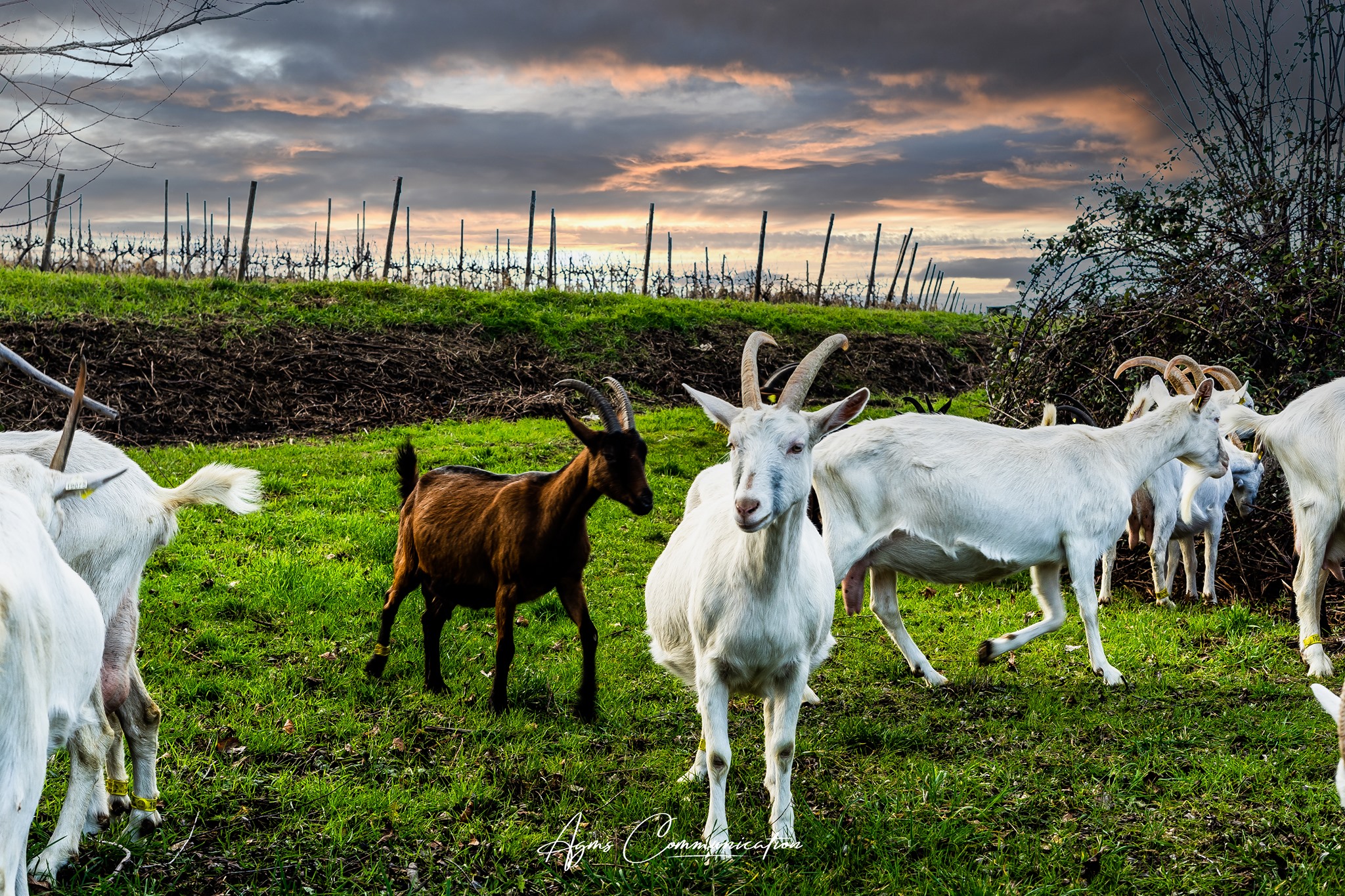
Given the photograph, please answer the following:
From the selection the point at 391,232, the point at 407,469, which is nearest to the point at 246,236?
the point at 391,232

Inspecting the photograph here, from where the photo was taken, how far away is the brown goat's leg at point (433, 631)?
525cm

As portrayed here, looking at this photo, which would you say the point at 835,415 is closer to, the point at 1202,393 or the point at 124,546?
the point at 124,546

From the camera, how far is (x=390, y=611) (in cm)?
552

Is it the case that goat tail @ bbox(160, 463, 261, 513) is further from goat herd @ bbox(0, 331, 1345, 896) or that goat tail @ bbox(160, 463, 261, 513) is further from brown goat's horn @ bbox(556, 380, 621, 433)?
brown goat's horn @ bbox(556, 380, 621, 433)

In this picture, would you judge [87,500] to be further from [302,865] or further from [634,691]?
[634,691]

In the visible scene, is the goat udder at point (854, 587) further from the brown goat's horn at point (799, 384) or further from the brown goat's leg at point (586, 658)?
the brown goat's horn at point (799, 384)

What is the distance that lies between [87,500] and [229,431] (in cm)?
922

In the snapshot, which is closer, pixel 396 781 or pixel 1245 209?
pixel 396 781

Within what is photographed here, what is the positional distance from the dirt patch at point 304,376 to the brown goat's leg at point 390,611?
24.2 ft

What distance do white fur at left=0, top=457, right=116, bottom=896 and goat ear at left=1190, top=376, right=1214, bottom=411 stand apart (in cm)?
636

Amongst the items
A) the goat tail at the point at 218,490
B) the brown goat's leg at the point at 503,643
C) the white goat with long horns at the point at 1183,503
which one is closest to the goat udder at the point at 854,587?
the brown goat's leg at the point at 503,643

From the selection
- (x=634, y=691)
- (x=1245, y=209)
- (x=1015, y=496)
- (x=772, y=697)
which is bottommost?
(x=634, y=691)

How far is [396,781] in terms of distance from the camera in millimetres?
4188

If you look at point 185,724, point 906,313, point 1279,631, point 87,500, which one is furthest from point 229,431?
point 906,313
